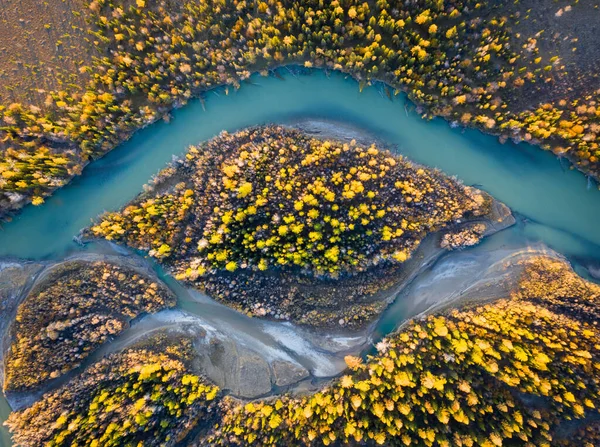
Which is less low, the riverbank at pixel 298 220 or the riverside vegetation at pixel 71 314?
the riverbank at pixel 298 220

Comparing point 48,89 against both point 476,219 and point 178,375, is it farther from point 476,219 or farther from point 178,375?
point 476,219

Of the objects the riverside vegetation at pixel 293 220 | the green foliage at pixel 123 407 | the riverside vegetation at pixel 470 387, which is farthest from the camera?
the riverside vegetation at pixel 293 220

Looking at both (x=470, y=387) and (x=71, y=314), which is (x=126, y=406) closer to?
(x=71, y=314)

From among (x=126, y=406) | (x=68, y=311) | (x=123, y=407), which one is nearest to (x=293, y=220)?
(x=126, y=406)

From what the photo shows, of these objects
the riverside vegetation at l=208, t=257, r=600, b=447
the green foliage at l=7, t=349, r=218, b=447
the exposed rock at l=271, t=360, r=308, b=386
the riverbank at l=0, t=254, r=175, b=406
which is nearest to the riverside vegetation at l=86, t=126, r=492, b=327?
the riverbank at l=0, t=254, r=175, b=406

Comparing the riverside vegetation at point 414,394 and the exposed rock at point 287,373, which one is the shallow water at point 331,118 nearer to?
the riverside vegetation at point 414,394

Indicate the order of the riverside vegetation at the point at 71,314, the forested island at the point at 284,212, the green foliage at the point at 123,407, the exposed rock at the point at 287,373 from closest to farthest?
the green foliage at the point at 123,407
the forested island at the point at 284,212
the riverside vegetation at the point at 71,314
the exposed rock at the point at 287,373

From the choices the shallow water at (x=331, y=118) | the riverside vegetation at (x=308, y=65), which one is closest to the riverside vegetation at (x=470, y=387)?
the shallow water at (x=331, y=118)

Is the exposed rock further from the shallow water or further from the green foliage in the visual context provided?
the shallow water
